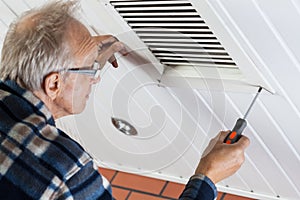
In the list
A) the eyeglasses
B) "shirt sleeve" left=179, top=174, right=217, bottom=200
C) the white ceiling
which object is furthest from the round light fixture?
"shirt sleeve" left=179, top=174, right=217, bottom=200

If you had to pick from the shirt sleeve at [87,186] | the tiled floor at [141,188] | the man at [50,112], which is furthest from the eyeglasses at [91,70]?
the tiled floor at [141,188]

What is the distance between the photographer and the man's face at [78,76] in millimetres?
1216

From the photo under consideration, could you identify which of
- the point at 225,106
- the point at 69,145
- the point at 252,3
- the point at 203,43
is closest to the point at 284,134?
the point at 225,106

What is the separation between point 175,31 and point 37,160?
0.59 metres

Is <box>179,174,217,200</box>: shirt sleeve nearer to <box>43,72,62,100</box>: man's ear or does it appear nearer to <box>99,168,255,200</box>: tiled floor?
<box>43,72,62,100</box>: man's ear

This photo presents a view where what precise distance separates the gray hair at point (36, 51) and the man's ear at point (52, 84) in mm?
11

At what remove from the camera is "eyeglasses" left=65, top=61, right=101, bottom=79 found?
1.23 metres

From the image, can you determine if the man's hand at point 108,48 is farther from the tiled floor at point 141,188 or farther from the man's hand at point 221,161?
the tiled floor at point 141,188

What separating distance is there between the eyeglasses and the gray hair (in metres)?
0.03

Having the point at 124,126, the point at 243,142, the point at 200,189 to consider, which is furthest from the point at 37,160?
the point at 124,126

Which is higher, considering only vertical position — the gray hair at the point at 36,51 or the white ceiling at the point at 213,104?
the gray hair at the point at 36,51

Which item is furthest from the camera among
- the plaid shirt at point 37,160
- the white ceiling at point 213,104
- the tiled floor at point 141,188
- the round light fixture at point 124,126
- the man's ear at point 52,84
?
the tiled floor at point 141,188

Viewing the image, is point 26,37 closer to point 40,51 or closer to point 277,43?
point 40,51

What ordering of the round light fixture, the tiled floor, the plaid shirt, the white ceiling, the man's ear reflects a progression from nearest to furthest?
the plaid shirt, the man's ear, the white ceiling, the round light fixture, the tiled floor
